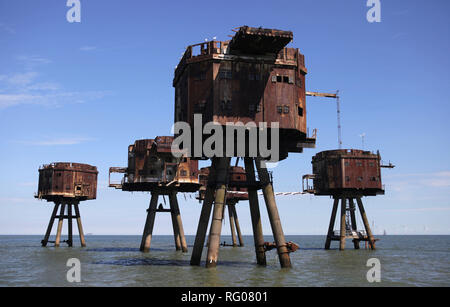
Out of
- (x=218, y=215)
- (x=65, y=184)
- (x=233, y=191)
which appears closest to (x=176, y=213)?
(x=233, y=191)

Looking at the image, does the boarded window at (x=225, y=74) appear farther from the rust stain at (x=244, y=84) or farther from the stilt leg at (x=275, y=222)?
the stilt leg at (x=275, y=222)

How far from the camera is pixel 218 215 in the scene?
79.4 feet

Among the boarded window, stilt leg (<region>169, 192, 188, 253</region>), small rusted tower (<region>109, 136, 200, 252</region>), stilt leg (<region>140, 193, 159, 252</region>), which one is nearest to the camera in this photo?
the boarded window

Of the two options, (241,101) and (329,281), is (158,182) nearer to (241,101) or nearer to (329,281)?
(241,101)

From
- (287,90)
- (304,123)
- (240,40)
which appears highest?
(240,40)

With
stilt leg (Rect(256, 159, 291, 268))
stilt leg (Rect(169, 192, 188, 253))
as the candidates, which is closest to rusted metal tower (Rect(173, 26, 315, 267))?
stilt leg (Rect(256, 159, 291, 268))

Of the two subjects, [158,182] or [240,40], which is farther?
[158,182]

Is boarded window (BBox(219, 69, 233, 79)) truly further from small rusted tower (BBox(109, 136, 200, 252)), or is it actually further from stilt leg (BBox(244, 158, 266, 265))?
small rusted tower (BBox(109, 136, 200, 252))

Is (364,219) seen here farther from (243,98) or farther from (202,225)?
(243,98)

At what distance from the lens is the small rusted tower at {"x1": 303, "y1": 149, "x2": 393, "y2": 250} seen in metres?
48.7

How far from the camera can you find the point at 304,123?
26000 millimetres

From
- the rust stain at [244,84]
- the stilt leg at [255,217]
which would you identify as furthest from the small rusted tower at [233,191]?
the rust stain at [244,84]
